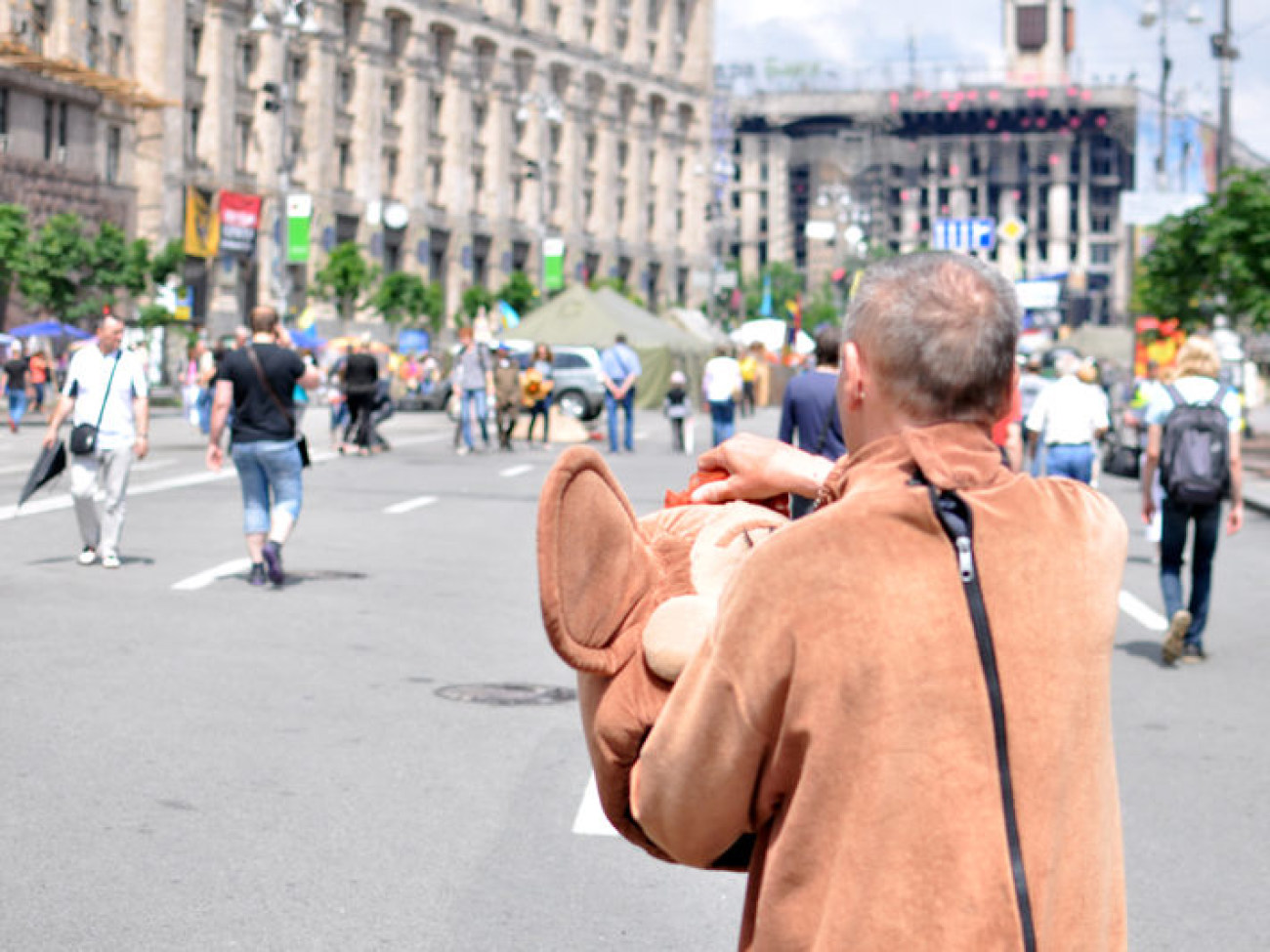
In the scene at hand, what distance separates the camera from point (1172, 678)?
9.97 meters

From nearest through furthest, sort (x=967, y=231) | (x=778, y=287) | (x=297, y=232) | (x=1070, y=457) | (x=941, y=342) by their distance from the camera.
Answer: (x=941, y=342) → (x=1070, y=457) → (x=967, y=231) → (x=297, y=232) → (x=778, y=287)

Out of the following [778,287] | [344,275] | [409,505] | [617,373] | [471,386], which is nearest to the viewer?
[409,505]

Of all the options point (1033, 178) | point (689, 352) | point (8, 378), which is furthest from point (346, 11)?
point (1033, 178)

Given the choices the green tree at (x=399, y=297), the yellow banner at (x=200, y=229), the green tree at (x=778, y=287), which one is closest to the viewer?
the yellow banner at (x=200, y=229)

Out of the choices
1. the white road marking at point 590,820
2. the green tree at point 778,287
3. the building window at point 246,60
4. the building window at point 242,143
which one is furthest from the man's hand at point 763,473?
the green tree at point 778,287

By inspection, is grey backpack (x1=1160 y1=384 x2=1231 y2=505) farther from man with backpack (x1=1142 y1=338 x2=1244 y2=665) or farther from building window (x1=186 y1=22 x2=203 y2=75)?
building window (x1=186 y1=22 x2=203 y2=75)

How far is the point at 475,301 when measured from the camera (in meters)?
87.3

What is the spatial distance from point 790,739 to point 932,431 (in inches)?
15.1

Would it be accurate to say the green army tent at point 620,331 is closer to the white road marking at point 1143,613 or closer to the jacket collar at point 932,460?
the white road marking at point 1143,613

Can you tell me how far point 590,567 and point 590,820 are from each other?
4308 millimetres

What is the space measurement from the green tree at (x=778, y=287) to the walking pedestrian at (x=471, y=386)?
3982 inches

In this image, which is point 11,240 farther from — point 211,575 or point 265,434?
point 265,434

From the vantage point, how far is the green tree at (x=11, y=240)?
160 feet

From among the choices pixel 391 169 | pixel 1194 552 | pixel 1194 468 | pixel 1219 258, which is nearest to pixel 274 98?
pixel 1219 258
